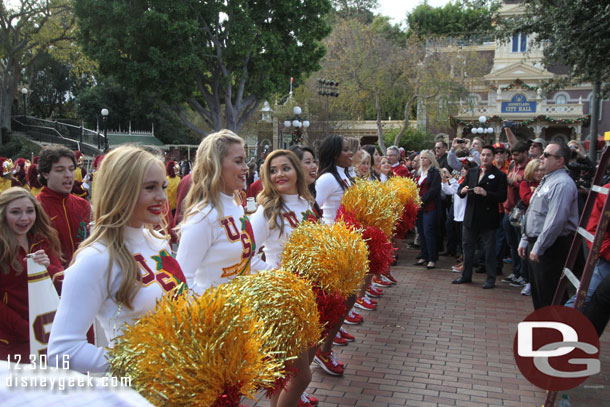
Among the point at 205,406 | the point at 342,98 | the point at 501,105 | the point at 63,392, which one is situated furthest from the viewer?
the point at 501,105

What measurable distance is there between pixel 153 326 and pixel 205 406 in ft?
1.03

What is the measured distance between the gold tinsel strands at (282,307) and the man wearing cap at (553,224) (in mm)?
2913

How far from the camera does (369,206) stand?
4492 mm

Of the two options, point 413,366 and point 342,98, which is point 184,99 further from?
point 413,366

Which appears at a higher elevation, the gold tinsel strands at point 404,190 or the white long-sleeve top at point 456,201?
the gold tinsel strands at point 404,190

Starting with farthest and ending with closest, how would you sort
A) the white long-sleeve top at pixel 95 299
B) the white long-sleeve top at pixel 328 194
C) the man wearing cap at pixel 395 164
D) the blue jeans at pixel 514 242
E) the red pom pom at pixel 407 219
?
the man wearing cap at pixel 395 164, the blue jeans at pixel 514 242, the red pom pom at pixel 407 219, the white long-sleeve top at pixel 328 194, the white long-sleeve top at pixel 95 299

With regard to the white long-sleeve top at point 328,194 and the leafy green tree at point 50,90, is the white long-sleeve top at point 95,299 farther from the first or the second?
the leafy green tree at point 50,90

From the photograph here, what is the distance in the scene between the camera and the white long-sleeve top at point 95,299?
1828 mm

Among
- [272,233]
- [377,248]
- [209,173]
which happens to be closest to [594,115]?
[377,248]

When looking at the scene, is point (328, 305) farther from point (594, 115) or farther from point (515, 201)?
point (594, 115)

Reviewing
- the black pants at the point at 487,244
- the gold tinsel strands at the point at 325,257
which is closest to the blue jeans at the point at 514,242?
the black pants at the point at 487,244

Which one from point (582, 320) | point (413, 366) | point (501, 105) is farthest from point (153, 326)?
point (501, 105)

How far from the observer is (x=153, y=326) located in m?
1.67

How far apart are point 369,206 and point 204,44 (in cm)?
1990
